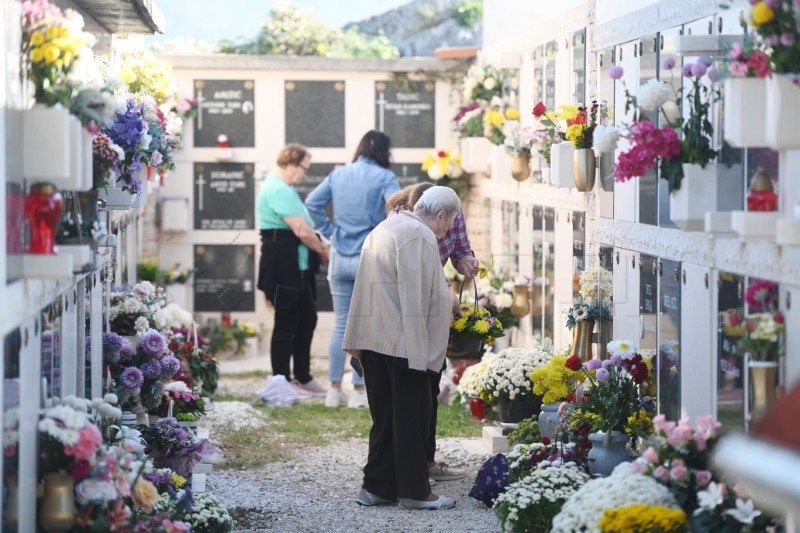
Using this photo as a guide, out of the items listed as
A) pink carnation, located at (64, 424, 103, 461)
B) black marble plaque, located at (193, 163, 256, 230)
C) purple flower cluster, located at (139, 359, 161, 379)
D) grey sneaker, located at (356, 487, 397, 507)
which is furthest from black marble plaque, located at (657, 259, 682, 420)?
black marble plaque, located at (193, 163, 256, 230)

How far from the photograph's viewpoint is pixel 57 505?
430 cm

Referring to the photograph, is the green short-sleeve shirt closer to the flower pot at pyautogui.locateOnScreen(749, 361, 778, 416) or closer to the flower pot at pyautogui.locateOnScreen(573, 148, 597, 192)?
the flower pot at pyautogui.locateOnScreen(573, 148, 597, 192)

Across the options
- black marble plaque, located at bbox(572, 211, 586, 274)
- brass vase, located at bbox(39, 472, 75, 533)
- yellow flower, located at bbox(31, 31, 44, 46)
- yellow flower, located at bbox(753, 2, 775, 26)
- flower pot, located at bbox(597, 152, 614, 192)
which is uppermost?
yellow flower, located at bbox(753, 2, 775, 26)

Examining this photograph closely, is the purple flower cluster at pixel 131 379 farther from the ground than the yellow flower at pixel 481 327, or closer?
closer

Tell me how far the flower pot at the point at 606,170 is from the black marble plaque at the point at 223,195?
531 cm

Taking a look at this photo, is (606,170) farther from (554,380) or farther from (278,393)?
(278,393)

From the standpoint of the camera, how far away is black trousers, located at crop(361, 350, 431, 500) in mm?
6121

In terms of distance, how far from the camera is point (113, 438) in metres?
5.47

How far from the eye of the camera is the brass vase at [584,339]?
699 centimetres

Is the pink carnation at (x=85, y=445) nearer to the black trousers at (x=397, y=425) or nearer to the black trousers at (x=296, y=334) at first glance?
the black trousers at (x=397, y=425)

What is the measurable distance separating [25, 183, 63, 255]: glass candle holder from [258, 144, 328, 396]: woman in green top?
5.33 m

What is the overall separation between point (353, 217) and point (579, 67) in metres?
2.21

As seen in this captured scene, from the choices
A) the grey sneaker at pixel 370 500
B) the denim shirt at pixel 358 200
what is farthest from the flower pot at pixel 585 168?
the denim shirt at pixel 358 200

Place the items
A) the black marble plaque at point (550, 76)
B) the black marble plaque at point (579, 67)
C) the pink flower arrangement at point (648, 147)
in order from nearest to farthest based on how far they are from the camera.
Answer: the pink flower arrangement at point (648, 147)
the black marble plaque at point (579, 67)
the black marble plaque at point (550, 76)
